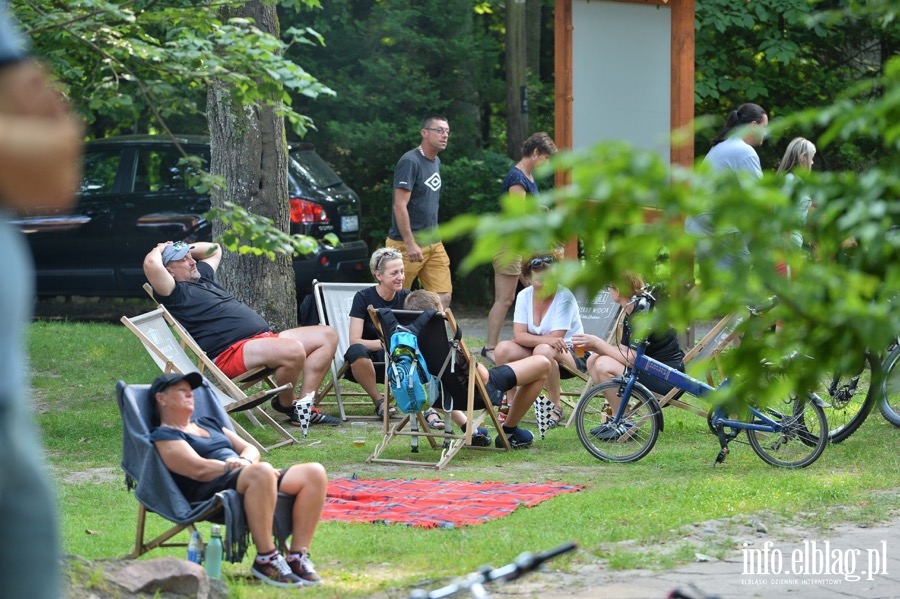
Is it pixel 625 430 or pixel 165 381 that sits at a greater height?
pixel 165 381

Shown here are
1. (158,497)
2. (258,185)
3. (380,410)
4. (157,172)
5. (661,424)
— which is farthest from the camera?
(157,172)

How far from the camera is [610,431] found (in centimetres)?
798

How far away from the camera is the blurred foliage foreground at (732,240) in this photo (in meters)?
2.19

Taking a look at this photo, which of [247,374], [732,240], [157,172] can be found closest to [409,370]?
[247,374]

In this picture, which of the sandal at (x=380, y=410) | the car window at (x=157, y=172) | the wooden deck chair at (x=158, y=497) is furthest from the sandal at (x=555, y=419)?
the car window at (x=157, y=172)

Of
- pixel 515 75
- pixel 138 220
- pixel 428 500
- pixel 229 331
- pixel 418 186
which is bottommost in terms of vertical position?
pixel 428 500

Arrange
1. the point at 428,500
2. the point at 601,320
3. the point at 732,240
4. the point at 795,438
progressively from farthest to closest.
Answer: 1. the point at 601,320
2. the point at 795,438
3. the point at 428,500
4. the point at 732,240

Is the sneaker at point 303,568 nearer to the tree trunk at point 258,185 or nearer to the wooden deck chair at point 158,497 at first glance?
the wooden deck chair at point 158,497

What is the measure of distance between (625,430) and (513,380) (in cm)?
78

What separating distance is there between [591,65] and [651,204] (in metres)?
9.40

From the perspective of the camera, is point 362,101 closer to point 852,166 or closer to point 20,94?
point 852,166

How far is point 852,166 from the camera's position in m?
15.5

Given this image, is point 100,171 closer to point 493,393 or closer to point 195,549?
point 493,393

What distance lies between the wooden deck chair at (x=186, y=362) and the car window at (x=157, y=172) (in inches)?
199
